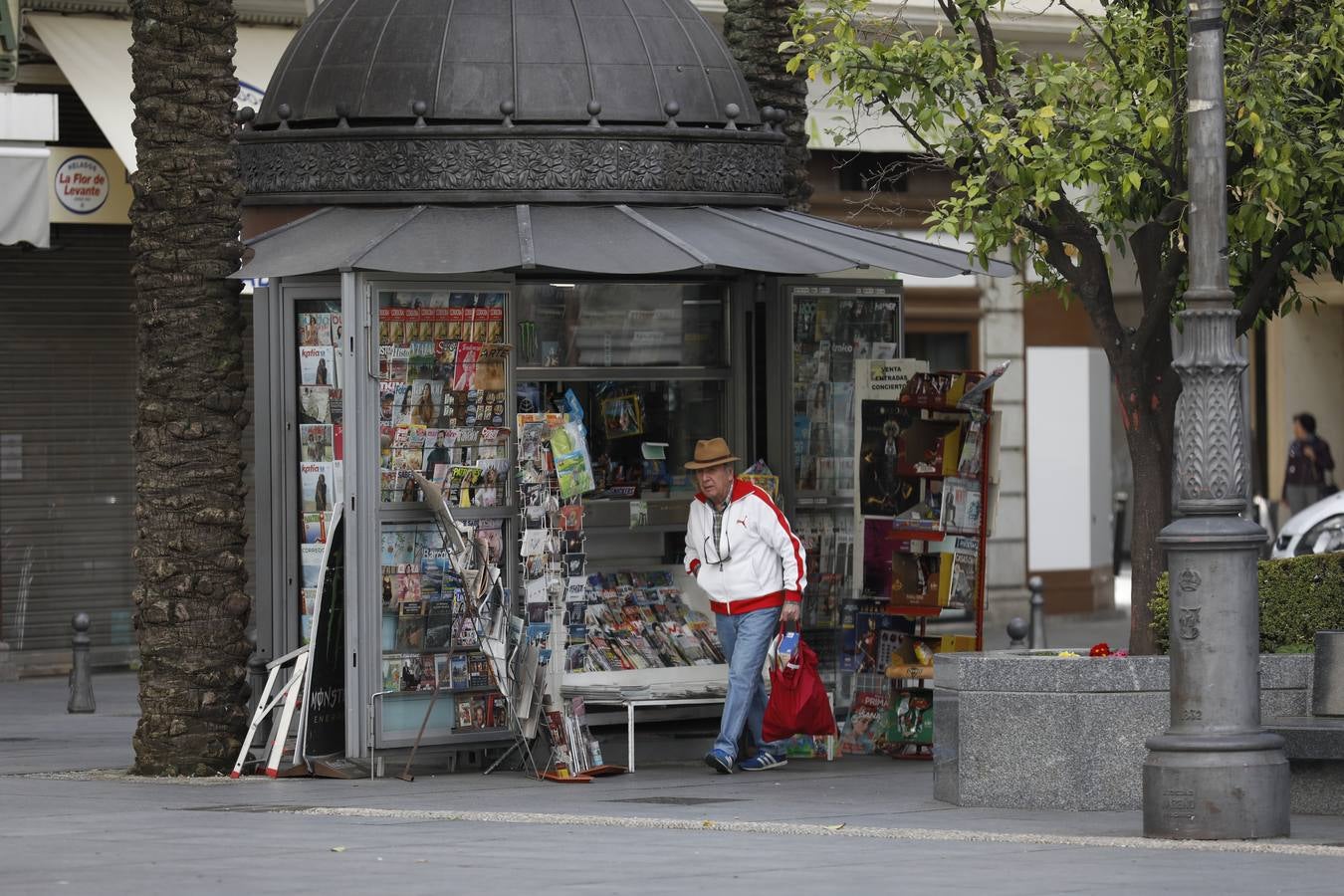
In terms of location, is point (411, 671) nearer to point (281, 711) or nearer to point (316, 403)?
point (281, 711)

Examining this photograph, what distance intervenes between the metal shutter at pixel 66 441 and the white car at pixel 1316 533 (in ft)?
34.6

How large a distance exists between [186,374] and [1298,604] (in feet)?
18.8

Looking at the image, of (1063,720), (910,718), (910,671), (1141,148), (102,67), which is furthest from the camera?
(102,67)

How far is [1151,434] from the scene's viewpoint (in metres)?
11.9

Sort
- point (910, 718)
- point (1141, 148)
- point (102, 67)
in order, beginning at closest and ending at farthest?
point (1141, 148) < point (910, 718) < point (102, 67)

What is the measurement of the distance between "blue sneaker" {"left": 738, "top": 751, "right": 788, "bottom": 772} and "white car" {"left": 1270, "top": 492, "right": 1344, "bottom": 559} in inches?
413

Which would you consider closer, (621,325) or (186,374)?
(186,374)

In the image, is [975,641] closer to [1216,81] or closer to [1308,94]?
[1308,94]

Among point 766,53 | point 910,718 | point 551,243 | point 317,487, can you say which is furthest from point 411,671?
point 766,53

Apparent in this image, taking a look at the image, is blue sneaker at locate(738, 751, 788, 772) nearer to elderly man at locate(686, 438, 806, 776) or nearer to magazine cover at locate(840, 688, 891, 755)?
elderly man at locate(686, 438, 806, 776)

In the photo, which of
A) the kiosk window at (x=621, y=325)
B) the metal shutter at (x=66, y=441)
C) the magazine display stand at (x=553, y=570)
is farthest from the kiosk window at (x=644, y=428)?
the metal shutter at (x=66, y=441)

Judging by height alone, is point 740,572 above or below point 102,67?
below

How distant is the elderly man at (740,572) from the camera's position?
12773 mm

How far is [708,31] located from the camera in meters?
14.2
